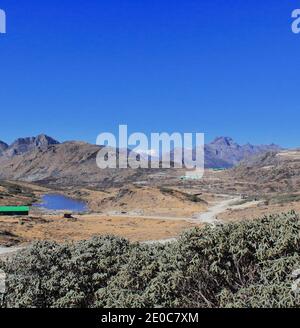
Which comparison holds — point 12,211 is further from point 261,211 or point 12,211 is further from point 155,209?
point 261,211

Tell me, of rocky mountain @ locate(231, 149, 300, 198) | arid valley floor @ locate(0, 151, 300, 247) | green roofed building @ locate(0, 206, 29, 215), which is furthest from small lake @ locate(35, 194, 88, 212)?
rocky mountain @ locate(231, 149, 300, 198)

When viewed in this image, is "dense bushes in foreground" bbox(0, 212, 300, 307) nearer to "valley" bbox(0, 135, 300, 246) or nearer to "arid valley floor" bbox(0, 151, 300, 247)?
"valley" bbox(0, 135, 300, 246)

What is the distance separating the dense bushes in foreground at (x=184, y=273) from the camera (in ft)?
30.2

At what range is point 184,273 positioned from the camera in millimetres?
10367

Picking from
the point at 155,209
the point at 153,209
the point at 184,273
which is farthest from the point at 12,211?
the point at 184,273

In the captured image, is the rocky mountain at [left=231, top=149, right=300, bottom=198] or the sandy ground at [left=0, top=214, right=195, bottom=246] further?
the rocky mountain at [left=231, top=149, right=300, bottom=198]

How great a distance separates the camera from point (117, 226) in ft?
198

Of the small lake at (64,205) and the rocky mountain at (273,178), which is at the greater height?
the rocky mountain at (273,178)

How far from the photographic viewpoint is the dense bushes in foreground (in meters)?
9.22

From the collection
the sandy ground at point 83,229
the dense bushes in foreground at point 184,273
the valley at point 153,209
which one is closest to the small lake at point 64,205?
the valley at point 153,209

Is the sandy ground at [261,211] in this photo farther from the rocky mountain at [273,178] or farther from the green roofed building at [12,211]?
the rocky mountain at [273,178]

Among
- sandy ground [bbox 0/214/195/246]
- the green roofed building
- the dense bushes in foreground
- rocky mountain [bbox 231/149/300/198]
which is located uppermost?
rocky mountain [bbox 231/149/300/198]

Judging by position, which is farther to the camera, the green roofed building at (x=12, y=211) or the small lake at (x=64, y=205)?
the small lake at (x=64, y=205)
